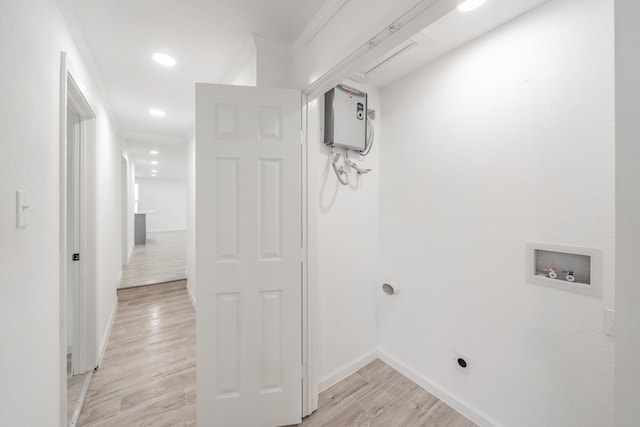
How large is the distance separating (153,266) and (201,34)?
202 inches

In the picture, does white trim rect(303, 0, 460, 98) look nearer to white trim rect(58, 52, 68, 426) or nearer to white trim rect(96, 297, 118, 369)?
white trim rect(58, 52, 68, 426)

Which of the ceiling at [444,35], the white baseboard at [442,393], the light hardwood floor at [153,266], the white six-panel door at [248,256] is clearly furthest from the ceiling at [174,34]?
the light hardwood floor at [153,266]

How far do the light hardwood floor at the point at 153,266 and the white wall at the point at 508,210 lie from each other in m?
4.24

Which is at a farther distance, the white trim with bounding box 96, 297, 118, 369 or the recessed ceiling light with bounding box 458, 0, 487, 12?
the white trim with bounding box 96, 297, 118, 369

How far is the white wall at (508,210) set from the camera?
4.03 ft

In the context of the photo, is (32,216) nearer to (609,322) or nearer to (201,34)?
(201,34)

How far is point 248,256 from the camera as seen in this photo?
1.58 meters

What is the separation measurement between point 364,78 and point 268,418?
2566 mm

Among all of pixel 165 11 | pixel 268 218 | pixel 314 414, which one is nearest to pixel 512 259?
pixel 268 218

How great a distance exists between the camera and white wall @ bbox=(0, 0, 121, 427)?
0.83 meters

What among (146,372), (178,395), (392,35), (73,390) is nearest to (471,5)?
(392,35)

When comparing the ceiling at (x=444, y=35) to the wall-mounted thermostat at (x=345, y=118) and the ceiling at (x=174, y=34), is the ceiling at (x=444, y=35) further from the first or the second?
the ceiling at (x=174, y=34)

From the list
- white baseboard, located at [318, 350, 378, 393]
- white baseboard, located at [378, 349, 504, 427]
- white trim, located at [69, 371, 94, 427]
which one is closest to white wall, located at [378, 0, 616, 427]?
white baseboard, located at [378, 349, 504, 427]

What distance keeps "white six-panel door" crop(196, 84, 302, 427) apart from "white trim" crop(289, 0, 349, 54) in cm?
33
